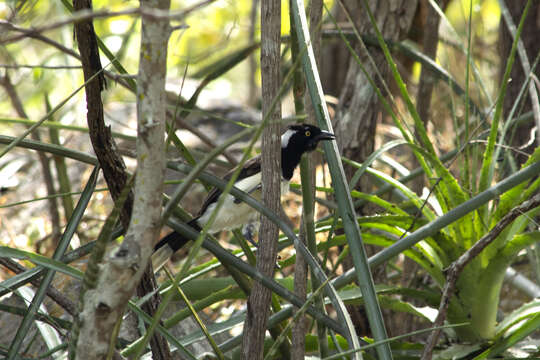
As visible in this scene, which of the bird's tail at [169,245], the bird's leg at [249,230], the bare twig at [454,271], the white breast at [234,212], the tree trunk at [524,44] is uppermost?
the tree trunk at [524,44]

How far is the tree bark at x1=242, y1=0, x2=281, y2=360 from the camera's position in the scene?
1.21 meters

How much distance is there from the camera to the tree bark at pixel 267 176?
3.99 ft

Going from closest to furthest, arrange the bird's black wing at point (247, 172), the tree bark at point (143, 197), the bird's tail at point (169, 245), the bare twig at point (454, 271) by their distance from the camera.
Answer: the tree bark at point (143, 197) < the bare twig at point (454, 271) < the bird's tail at point (169, 245) < the bird's black wing at point (247, 172)

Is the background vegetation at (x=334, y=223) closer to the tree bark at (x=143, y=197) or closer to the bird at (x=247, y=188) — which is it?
the tree bark at (x=143, y=197)

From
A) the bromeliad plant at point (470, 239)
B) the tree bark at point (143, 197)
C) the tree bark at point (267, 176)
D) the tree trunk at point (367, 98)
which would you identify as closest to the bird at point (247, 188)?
the tree trunk at point (367, 98)

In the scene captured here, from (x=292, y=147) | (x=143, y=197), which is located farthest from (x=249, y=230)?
(x=143, y=197)

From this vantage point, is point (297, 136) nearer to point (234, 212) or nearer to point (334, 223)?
point (234, 212)

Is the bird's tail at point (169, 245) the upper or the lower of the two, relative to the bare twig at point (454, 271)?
upper

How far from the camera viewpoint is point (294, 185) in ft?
6.13

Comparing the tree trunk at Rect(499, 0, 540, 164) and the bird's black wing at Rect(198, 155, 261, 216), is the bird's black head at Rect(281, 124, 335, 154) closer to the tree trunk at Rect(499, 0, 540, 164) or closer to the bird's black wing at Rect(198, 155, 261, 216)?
the bird's black wing at Rect(198, 155, 261, 216)

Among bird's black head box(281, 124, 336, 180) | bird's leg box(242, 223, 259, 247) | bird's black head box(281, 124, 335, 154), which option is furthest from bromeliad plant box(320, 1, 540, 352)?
bird's leg box(242, 223, 259, 247)

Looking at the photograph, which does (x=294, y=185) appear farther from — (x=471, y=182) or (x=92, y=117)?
(x=92, y=117)

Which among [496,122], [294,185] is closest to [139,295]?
[294,185]

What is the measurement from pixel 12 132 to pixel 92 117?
3.40 meters
